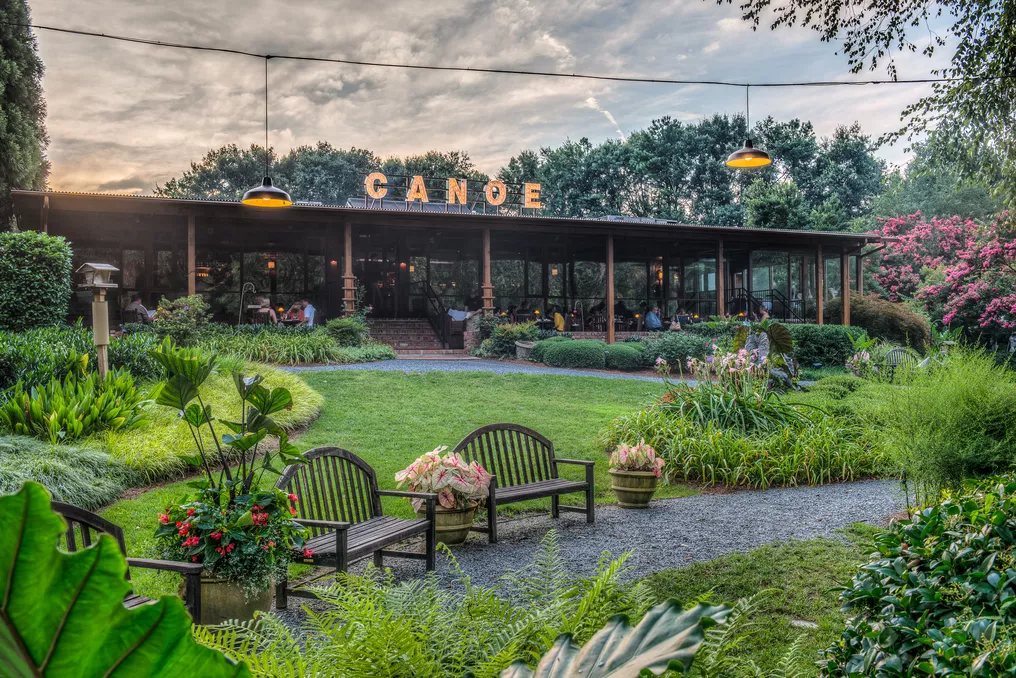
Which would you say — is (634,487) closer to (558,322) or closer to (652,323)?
(558,322)

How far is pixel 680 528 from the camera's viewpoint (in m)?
6.30

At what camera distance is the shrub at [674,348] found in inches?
721

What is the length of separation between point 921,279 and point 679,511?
30.2m

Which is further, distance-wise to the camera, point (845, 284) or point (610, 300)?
point (845, 284)

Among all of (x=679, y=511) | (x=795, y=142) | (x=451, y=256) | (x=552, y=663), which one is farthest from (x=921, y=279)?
(x=552, y=663)

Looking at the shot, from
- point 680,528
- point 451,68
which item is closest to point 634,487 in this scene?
point 680,528

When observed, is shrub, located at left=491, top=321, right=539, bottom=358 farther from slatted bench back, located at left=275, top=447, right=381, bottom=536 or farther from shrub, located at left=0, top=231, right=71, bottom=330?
slatted bench back, located at left=275, top=447, right=381, bottom=536

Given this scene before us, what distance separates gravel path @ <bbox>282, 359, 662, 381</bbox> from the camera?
1491 cm

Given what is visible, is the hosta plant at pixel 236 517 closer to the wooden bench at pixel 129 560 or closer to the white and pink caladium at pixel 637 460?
the wooden bench at pixel 129 560

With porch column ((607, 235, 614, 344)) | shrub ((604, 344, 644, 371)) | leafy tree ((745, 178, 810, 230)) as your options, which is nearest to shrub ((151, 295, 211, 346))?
shrub ((604, 344, 644, 371))

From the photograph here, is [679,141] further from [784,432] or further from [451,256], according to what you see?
[784,432]

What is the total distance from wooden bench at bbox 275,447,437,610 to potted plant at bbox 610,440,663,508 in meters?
2.15

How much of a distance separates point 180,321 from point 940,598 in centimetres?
1541

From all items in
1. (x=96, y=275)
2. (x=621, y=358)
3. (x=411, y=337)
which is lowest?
(x=621, y=358)
